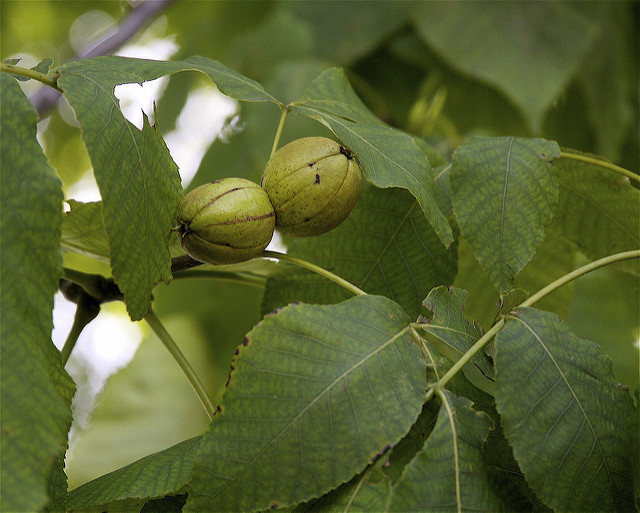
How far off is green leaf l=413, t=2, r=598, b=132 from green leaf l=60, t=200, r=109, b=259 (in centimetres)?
63

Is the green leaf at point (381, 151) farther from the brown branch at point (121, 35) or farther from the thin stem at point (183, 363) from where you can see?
the brown branch at point (121, 35)

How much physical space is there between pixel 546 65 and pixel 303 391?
0.80 m

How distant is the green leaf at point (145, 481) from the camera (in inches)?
16.4

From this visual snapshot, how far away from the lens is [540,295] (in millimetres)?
477

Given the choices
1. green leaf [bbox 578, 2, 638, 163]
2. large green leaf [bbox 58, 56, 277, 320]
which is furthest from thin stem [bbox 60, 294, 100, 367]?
green leaf [bbox 578, 2, 638, 163]

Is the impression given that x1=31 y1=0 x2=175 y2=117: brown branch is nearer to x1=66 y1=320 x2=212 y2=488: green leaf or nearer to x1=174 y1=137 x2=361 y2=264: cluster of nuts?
x1=66 y1=320 x2=212 y2=488: green leaf

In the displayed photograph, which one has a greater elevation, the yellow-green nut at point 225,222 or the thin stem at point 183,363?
the yellow-green nut at point 225,222

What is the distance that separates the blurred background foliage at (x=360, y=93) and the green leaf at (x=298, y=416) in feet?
1.04

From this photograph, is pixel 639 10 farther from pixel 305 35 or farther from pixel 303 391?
pixel 303 391

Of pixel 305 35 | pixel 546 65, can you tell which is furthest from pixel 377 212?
pixel 305 35

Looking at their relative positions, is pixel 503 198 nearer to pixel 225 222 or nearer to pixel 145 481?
pixel 225 222

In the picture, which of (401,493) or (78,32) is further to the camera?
(78,32)

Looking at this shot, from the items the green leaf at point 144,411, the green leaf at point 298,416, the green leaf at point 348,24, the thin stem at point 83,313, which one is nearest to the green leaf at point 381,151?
the green leaf at point 298,416

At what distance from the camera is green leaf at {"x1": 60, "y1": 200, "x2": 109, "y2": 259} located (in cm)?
54
